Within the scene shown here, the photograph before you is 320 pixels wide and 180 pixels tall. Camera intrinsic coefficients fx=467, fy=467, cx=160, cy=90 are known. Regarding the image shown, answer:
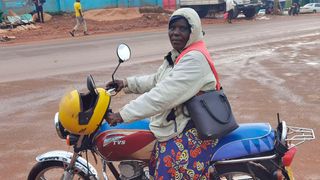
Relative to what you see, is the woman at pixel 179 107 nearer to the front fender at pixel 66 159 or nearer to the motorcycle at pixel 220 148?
the motorcycle at pixel 220 148

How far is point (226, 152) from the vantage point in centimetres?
303

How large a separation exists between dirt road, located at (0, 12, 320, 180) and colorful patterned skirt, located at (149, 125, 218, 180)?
1951 mm

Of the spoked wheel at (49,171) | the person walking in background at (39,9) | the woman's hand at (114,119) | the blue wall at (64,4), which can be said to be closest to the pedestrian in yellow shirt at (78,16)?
the person walking in background at (39,9)

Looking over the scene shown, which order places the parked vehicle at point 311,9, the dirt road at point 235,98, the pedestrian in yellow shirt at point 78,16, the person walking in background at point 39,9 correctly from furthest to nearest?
1. the parked vehicle at point 311,9
2. the person walking in background at point 39,9
3. the pedestrian in yellow shirt at point 78,16
4. the dirt road at point 235,98

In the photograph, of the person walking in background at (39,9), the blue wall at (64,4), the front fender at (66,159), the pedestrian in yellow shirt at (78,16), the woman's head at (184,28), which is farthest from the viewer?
the blue wall at (64,4)

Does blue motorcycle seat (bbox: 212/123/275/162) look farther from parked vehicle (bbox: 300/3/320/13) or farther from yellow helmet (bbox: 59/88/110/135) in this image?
parked vehicle (bbox: 300/3/320/13)

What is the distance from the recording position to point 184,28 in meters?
3.02

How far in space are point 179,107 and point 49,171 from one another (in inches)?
49.0

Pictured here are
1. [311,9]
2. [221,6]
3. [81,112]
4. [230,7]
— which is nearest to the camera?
Result: [81,112]

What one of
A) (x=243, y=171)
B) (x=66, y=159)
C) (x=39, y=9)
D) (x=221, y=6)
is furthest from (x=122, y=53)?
(x=221, y=6)

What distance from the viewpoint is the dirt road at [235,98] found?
5.50 m

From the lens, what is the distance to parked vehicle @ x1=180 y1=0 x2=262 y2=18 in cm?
3488

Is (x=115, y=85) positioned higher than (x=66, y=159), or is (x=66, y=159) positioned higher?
(x=115, y=85)

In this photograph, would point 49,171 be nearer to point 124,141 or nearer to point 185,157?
point 124,141
